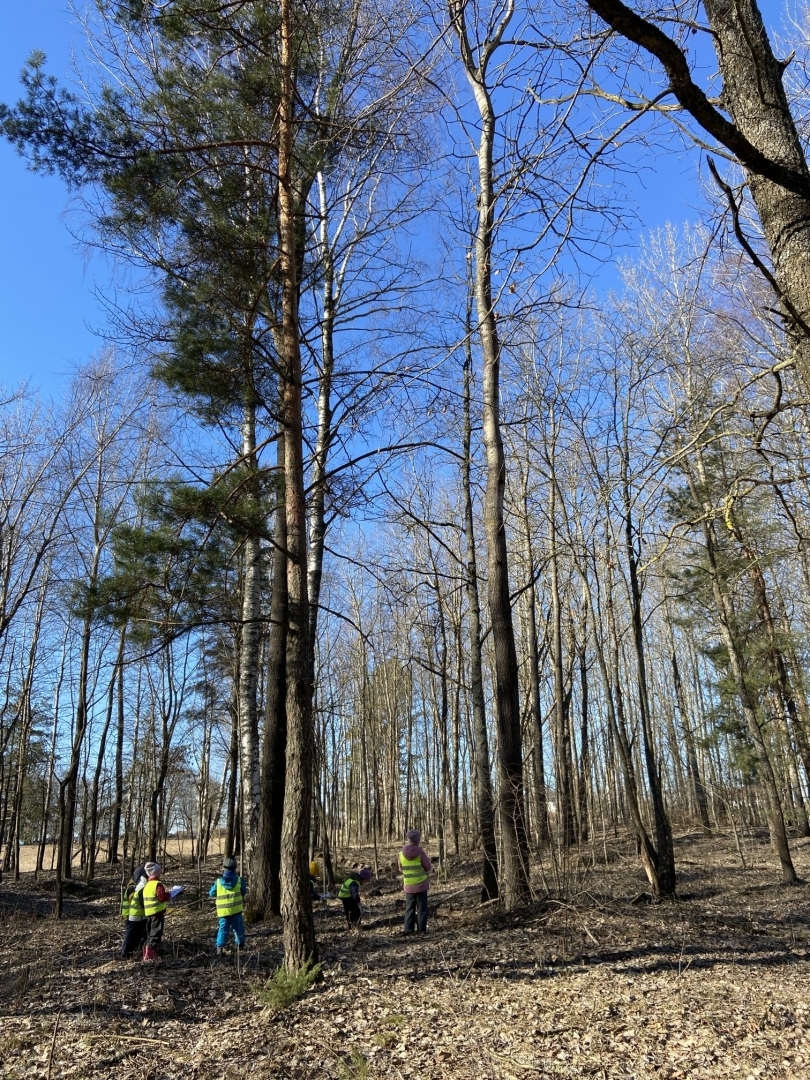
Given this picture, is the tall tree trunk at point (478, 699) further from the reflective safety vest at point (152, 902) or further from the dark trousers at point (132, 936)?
the dark trousers at point (132, 936)

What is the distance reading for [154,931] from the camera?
7695 millimetres

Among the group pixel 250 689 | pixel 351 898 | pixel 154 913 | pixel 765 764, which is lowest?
pixel 351 898

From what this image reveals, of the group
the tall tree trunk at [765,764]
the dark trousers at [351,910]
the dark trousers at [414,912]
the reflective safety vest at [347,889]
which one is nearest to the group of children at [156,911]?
the reflective safety vest at [347,889]

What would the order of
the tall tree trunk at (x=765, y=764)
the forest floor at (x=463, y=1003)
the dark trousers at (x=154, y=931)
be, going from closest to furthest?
1. the forest floor at (x=463, y=1003)
2. the dark trousers at (x=154, y=931)
3. the tall tree trunk at (x=765, y=764)

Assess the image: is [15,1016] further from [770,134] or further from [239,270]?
[770,134]

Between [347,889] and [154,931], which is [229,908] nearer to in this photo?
[154,931]

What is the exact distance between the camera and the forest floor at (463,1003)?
4.04 m

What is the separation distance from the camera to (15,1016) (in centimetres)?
558

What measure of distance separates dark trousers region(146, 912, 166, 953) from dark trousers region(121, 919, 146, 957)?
0.09 m

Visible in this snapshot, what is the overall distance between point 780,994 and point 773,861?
12849 millimetres

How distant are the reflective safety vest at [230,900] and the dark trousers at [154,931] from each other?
0.85 m

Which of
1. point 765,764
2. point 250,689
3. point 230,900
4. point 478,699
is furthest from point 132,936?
point 765,764

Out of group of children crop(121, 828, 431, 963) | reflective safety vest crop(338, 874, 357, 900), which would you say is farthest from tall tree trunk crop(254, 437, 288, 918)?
group of children crop(121, 828, 431, 963)

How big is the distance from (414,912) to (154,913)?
2973 millimetres
